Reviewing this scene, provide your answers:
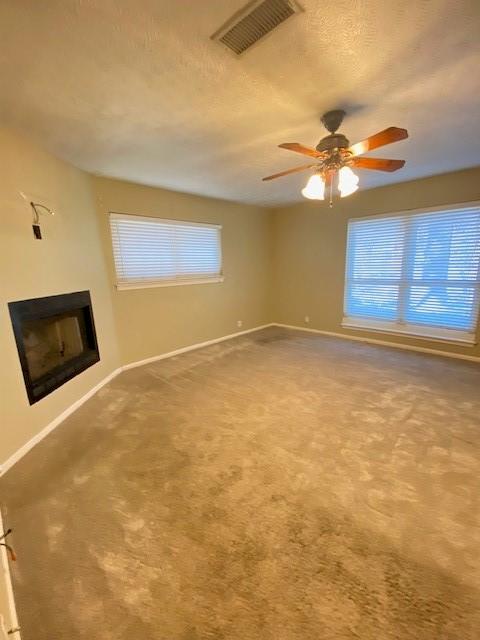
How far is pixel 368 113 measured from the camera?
1970 millimetres

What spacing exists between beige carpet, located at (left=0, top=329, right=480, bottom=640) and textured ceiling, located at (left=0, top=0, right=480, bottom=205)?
2.48 metres

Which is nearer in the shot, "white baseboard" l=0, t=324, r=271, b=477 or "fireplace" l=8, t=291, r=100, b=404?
"white baseboard" l=0, t=324, r=271, b=477

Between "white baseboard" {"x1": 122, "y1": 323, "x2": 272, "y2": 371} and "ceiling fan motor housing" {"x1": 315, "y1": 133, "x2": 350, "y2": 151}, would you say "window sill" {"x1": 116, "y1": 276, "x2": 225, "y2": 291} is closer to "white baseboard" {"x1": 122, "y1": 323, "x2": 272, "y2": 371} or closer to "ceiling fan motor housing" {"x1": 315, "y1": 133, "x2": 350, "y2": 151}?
"white baseboard" {"x1": 122, "y1": 323, "x2": 272, "y2": 371}

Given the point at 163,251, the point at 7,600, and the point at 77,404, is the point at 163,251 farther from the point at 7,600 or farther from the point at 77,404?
the point at 7,600

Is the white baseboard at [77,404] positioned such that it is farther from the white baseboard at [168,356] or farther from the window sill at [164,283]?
the window sill at [164,283]

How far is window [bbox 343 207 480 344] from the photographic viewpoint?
11.7 feet

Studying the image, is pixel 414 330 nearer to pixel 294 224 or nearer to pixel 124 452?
pixel 294 224

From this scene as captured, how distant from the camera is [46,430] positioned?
2.35m

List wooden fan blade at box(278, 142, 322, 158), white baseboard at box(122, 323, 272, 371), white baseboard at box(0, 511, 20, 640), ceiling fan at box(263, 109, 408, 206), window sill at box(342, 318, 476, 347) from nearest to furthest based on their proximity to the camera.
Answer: white baseboard at box(0, 511, 20, 640) < wooden fan blade at box(278, 142, 322, 158) < ceiling fan at box(263, 109, 408, 206) < window sill at box(342, 318, 476, 347) < white baseboard at box(122, 323, 272, 371)

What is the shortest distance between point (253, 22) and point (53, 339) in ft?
9.95

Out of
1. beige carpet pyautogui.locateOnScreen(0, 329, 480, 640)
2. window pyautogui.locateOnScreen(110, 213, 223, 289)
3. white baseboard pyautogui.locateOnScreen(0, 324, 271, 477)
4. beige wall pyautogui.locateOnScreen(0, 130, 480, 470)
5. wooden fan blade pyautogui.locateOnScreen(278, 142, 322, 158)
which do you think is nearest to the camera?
beige carpet pyautogui.locateOnScreen(0, 329, 480, 640)

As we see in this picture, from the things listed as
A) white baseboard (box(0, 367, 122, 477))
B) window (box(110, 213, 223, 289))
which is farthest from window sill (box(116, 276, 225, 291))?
white baseboard (box(0, 367, 122, 477))

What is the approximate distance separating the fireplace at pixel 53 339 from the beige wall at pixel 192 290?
1.84ft

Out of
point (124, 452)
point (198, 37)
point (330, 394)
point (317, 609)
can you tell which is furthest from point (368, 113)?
point (124, 452)
